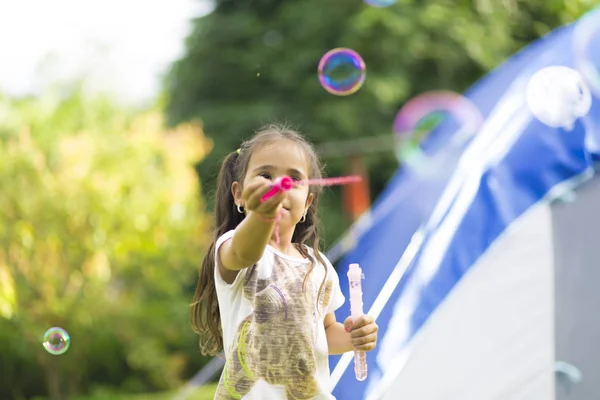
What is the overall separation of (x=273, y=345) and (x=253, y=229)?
0.91 feet

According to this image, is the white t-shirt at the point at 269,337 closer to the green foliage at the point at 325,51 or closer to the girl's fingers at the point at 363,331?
the girl's fingers at the point at 363,331

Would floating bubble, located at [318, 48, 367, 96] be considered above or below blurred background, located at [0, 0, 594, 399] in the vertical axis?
below

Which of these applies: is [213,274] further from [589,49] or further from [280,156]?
[589,49]

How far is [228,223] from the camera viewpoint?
6.06 ft

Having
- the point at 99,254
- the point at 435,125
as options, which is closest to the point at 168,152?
the point at 99,254

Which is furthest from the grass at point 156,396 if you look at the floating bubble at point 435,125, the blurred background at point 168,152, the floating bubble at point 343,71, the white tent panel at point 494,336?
the white tent panel at point 494,336

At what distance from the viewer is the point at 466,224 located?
2748 mm

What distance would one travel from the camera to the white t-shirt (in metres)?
1.65

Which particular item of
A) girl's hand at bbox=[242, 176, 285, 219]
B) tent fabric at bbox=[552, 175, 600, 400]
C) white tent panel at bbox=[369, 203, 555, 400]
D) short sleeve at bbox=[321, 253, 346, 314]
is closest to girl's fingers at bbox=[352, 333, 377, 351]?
short sleeve at bbox=[321, 253, 346, 314]

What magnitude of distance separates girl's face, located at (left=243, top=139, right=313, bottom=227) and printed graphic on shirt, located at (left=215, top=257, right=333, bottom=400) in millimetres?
130

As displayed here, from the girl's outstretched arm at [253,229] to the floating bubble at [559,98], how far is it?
63.5 inches

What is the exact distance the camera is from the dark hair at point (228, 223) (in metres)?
1.76

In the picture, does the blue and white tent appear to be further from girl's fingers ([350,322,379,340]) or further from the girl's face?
the girl's face

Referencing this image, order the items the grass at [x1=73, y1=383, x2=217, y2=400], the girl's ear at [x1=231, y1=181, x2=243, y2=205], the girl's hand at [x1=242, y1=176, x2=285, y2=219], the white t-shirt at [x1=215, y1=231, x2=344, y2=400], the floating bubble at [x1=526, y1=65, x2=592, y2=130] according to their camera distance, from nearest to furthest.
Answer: the girl's hand at [x1=242, y1=176, x2=285, y2=219] < the white t-shirt at [x1=215, y1=231, x2=344, y2=400] < the girl's ear at [x1=231, y1=181, x2=243, y2=205] < the floating bubble at [x1=526, y1=65, x2=592, y2=130] < the grass at [x1=73, y1=383, x2=217, y2=400]
